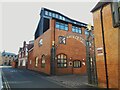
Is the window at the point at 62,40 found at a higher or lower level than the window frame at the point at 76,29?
lower

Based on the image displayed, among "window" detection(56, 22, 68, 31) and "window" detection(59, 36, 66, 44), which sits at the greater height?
"window" detection(56, 22, 68, 31)

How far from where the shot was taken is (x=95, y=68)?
38.2 feet

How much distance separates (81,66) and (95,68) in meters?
13.5

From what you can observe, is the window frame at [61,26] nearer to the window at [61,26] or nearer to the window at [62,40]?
the window at [61,26]

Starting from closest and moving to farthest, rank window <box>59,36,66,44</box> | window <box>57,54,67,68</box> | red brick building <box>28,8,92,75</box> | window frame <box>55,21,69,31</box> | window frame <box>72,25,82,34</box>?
1. red brick building <box>28,8,92,75</box>
2. window <box>57,54,67,68</box>
3. window <box>59,36,66,44</box>
4. window frame <box>55,21,69,31</box>
5. window frame <box>72,25,82,34</box>

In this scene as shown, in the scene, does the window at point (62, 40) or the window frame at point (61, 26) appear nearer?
the window at point (62, 40)

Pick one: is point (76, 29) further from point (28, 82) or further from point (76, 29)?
point (28, 82)

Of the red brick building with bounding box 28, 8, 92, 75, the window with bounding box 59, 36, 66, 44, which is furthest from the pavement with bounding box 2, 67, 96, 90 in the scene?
the window with bounding box 59, 36, 66, 44

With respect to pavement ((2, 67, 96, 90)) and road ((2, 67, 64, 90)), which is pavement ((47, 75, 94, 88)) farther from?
road ((2, 67, 64, 90))

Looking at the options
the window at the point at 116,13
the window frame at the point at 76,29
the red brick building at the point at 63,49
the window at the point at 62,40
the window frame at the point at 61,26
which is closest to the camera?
the window at the point at 116,13

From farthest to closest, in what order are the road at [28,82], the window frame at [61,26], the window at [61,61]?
the window frame at [61,26], the window at [61,61], the road at [28,82]

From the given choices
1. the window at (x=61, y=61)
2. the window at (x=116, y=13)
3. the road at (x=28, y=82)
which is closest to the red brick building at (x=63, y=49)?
the window at (x=61, y=61)

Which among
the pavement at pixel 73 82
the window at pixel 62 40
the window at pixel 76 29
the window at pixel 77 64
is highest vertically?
the window at pixel 76 29

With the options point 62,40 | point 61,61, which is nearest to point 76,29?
point 62,40
